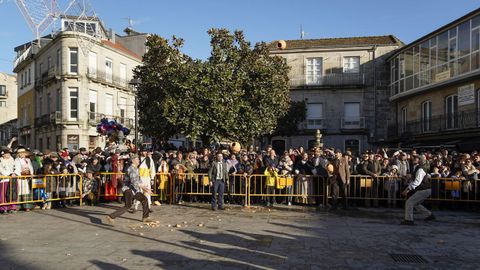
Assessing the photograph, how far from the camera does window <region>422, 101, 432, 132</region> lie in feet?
87.6

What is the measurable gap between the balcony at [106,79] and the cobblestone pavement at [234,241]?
80.0 ft

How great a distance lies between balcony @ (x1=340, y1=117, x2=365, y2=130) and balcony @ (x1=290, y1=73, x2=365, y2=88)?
8.91 feet

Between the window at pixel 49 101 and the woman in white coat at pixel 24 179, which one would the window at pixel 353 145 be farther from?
the woman in white coat at pixel 24 179

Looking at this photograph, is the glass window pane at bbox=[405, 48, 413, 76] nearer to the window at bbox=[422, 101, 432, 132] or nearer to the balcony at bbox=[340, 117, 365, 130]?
the window at bbox=[422, 101, 432, 132]

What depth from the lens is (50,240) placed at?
8.08m

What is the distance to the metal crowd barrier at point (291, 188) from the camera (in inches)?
522

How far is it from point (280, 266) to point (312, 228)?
3231 millimetres

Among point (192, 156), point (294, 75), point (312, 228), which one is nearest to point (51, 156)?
point (192, 156)

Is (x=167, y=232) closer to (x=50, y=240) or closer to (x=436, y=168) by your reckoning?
(x=50, y=240)

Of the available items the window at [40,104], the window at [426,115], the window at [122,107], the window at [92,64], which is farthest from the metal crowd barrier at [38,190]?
the window at [40,104]

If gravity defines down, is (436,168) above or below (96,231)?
above

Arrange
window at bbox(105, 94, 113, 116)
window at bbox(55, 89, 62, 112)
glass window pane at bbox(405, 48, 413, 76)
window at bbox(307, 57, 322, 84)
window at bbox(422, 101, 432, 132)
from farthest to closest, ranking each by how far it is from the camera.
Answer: window at bbox(105, 94, 113, 116)
window at bbox(307, 57, 322, 84)
window at bbox(55, 89, 62, 112)
glass window pane at bbox(405, 48, 413, 76)
window at bbox(422, 101, 432, 132)

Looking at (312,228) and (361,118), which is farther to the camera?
(361,118)

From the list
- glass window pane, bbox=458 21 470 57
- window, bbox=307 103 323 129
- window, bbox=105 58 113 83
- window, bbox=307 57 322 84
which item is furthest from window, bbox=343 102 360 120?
window, bbox=105 58 113 83
